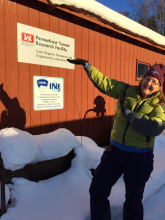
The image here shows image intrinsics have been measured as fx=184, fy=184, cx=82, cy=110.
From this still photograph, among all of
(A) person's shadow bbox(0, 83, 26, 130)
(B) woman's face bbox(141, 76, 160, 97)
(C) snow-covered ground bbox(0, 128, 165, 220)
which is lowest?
(C) snow-covered ground bbox(0, 128, 165, 220)

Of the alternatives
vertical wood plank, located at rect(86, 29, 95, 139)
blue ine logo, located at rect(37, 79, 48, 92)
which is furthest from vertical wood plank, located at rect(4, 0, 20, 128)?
vertical wood plank, located at rect(86, 29, 95, 139)

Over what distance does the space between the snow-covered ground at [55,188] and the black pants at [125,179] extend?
0.38 meters

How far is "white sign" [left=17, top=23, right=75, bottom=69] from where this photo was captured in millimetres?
3174

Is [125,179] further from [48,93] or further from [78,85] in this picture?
[78,85]

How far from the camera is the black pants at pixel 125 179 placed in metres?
1.64

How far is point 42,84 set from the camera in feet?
11.4

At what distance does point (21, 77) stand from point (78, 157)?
169 cm

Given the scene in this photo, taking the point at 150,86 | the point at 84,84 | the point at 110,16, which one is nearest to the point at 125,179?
the point at 150,86

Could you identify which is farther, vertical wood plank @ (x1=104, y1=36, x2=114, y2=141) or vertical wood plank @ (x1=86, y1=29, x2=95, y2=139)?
vertical wood plank @ (x1=104, y1=36, x2=114, y2=141)

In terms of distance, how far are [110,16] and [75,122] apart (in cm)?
251

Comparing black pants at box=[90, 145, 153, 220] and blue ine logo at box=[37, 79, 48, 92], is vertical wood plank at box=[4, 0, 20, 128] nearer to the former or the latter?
blue ine logo at box=[37, 79, 48, 92]

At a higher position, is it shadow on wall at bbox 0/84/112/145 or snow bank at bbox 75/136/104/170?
shadow on wall at bbox 0/84/112/145

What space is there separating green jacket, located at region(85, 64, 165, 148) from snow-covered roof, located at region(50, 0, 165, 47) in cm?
226

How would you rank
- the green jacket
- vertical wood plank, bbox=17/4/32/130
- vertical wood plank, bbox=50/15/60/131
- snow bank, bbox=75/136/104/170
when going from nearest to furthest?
the green jacket → snow bank, bbox=75/136/104/170 → vertical wood plank, bbox=17/4/32/130 → vertical wood plank, bbox=50/15/60/131
